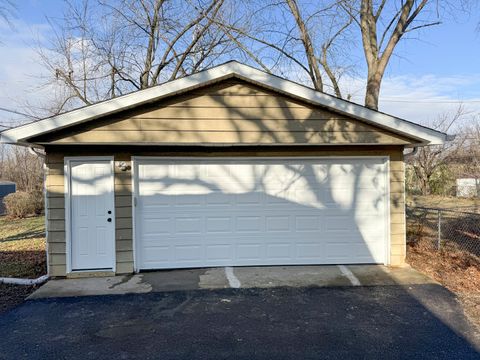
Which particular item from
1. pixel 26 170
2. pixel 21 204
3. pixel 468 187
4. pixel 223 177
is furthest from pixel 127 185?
pixel 468 187

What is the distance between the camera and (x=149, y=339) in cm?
405

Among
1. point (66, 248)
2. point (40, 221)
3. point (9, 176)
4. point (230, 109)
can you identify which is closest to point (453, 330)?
point (230, 109)

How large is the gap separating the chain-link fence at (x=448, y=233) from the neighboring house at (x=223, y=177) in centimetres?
203

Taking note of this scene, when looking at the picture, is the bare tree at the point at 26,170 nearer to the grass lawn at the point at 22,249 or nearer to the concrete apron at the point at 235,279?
the grass lawn at the point at 22,249

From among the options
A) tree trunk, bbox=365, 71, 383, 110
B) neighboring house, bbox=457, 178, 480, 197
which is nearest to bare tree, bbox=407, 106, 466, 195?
neighboring house, bbox=457, 178, 480, 197

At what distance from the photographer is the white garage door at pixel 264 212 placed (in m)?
6.82

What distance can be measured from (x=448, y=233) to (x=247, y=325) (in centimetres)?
785

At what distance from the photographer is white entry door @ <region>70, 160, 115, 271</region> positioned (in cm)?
645

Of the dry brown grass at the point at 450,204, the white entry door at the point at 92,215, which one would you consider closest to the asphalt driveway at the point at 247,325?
the white entry door at the point at 92,215

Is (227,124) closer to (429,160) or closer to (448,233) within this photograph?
(448,233)

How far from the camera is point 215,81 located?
619cm

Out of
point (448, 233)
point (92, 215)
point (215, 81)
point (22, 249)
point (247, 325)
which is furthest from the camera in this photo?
point (448, 233)

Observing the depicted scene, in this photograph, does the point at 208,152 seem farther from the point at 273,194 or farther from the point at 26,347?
the point at 26,347

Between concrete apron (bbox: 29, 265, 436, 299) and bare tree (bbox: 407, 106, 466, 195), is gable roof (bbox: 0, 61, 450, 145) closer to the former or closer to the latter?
concrete apron (bbox: 29, 265, 436, 299)
